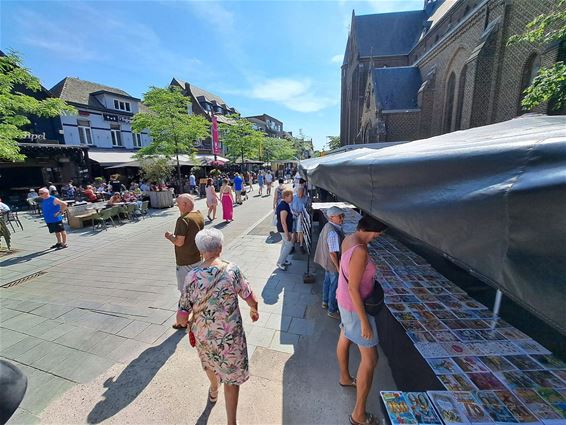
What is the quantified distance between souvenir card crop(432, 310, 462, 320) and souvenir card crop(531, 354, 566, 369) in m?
0.69

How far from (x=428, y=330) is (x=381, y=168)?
192 cm

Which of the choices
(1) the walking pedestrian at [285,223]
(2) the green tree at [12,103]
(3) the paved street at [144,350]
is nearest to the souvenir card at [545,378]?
(3) the paved street at [144,350]

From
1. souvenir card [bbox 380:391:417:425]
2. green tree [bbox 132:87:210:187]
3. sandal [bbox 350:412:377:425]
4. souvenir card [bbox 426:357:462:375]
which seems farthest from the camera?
green tree [bbox 132:87:210:187]

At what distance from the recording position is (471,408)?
1727mm

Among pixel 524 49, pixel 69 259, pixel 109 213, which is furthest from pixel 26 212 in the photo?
pixel 524 49

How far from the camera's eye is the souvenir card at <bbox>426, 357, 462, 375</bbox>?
2.03m

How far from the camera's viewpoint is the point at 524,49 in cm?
988

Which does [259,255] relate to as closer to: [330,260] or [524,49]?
[330,260]

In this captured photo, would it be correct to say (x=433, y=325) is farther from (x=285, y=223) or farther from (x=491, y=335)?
(x=285, y=223)

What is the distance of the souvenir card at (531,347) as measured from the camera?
220 cm

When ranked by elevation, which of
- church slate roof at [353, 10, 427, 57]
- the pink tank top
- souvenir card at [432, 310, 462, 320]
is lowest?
souvenir card at [432, 310, 462, 320]

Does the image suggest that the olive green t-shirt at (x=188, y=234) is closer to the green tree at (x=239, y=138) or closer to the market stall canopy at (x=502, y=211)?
the market stall canopy at (x=502, y=211)

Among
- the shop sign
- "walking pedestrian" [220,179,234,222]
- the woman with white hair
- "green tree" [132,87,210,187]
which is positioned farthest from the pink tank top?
the shop sign

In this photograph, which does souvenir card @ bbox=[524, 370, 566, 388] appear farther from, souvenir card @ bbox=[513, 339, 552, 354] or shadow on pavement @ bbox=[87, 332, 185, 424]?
shadow on pavement @ bbox=[87, 332, 185, 424]
